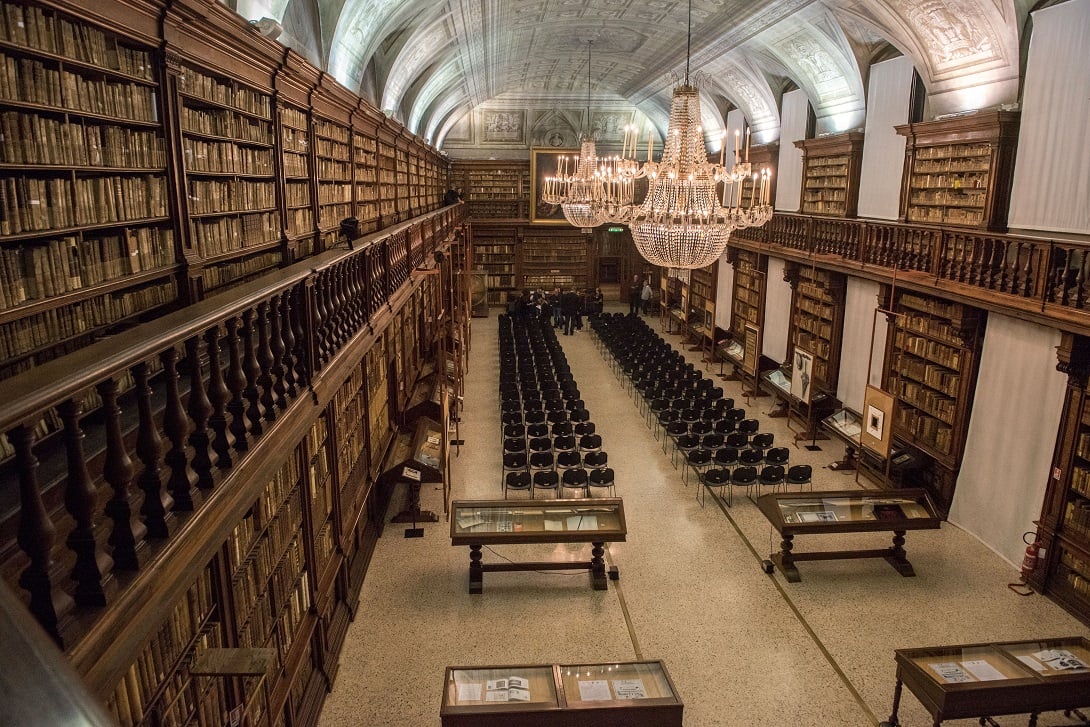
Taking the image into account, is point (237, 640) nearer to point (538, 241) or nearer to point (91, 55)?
point (91, 55)

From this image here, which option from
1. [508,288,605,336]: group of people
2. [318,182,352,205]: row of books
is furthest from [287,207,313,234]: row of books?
[508,288,605,336]: group of people

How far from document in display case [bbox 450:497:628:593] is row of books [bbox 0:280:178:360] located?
420 centimetres

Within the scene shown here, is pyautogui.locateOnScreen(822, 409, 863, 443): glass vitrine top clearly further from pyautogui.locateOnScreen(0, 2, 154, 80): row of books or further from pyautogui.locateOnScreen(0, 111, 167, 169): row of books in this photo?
pyautogui.locateOnScreen(0, 2, 154, 80): row of books

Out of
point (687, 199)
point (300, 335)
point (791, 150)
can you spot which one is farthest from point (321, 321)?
point (791, 150)

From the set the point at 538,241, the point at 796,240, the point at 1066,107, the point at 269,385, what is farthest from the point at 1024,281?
the point at 538,241

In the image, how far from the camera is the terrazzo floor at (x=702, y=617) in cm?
648

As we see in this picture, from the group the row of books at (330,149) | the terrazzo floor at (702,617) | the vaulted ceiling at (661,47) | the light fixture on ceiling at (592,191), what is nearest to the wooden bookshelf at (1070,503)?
the terrazzo floor at (702,617)

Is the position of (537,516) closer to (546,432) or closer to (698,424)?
(546,432)

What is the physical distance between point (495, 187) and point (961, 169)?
18680 millimetres

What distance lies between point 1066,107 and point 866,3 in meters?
3.69

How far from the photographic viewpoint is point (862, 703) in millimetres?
6418

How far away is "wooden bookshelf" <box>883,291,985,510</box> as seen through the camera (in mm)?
10008

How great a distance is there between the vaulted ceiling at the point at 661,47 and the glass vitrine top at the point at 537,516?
18.5 ft

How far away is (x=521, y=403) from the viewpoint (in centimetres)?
1393
